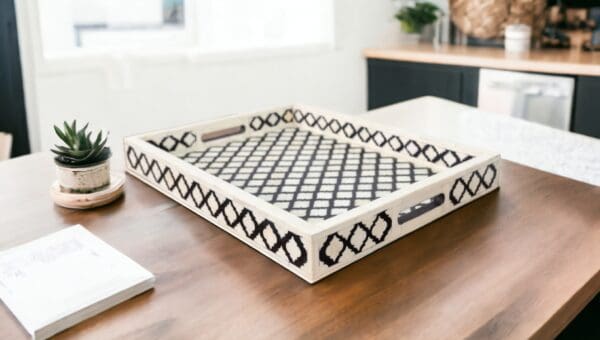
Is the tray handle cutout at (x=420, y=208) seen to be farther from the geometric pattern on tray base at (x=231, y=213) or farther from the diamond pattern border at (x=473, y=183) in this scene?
the geometric pattern on tray base at (x=231, y=213)

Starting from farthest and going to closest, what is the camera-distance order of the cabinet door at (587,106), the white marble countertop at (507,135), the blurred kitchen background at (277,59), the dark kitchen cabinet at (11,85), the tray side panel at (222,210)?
the cabinet door at (587,106) < the blurred kitchen background at (277,59) < the dark kitchen cabinet at (11,85) < the white marble countertop at (507,135) < the tray side panel at (222,210)

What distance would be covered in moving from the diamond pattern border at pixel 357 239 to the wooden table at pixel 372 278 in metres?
0.02

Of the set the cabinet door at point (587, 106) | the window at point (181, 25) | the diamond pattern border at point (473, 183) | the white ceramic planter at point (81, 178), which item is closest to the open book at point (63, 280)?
the white ceramic planter at point (81, 178)

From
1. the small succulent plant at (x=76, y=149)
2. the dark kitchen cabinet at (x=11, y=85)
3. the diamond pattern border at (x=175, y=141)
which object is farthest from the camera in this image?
the dark kitchen cabinet at (x=11, y=85)

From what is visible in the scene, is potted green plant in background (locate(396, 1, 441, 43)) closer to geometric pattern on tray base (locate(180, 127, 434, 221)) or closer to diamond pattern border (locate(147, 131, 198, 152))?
geometric pattern on tray base (locate(180, 127, 434, 221))

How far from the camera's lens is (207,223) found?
3.14 feet

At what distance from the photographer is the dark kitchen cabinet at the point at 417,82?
9.29ft

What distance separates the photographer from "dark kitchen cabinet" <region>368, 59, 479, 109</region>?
9.29 ft

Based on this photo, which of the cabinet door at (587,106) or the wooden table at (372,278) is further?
the cabinet door at (587,106)

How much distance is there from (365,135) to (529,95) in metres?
1.61

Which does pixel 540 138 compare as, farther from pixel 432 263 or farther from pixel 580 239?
pixel 432 263

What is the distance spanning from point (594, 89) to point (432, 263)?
75.4 inches

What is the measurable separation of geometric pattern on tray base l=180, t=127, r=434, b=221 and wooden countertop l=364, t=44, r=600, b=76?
1557mm

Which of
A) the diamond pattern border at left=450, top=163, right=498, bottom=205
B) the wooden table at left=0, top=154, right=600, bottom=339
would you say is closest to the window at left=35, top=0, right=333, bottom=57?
the wooden table at left=0, top=154, right=600, bottom=339
